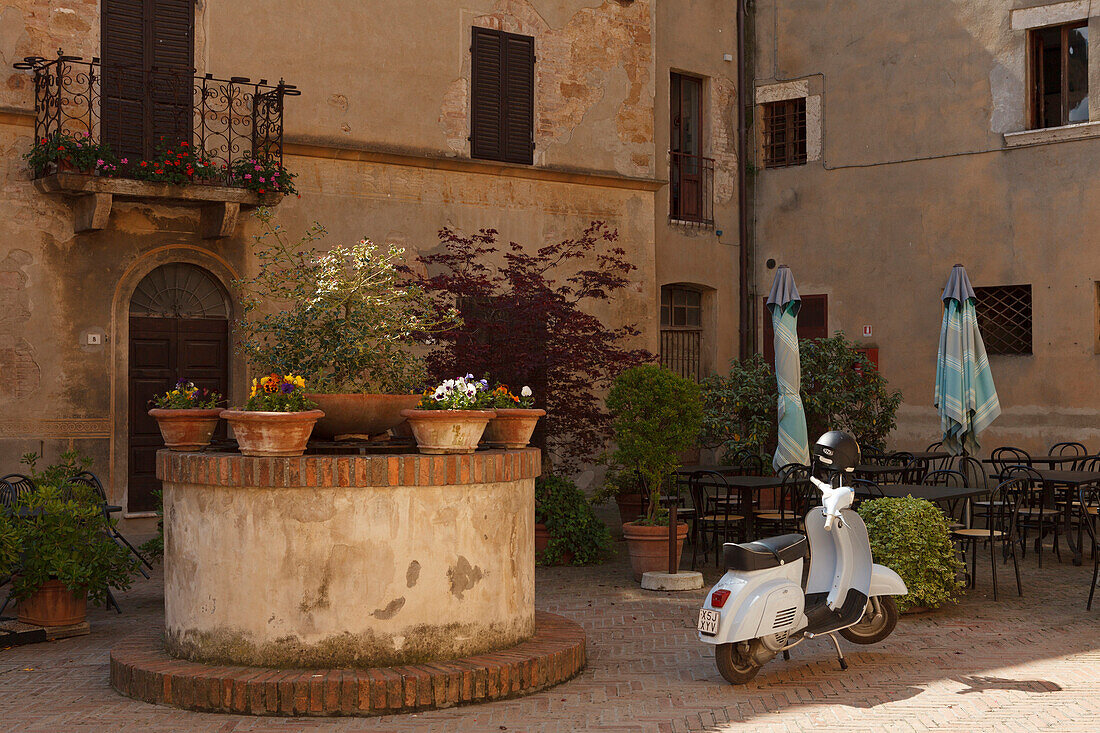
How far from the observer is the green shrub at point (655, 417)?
9.23m

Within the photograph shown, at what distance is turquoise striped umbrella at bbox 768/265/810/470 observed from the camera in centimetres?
1086

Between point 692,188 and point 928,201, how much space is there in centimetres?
331

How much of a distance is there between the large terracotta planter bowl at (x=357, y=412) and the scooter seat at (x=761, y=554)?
195 cm

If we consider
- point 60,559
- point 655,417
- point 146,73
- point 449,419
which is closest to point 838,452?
point 449,419

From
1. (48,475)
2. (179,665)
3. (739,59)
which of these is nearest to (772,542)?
(179,665)

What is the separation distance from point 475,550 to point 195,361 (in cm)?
728

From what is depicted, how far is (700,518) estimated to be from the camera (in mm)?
10219

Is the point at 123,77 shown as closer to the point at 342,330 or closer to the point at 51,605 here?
the point at 51,605

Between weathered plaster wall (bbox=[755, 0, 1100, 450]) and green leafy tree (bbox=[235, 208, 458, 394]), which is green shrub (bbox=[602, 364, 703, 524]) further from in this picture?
weathered plaster wall (bbox=[755, 0, 1100, 450])

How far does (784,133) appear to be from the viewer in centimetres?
1722

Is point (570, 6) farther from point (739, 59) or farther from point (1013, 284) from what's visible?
point (1013, 284)

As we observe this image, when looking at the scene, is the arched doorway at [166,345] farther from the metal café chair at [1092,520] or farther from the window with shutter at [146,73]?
the metal café chair at [1092,520]

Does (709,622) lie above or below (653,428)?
below

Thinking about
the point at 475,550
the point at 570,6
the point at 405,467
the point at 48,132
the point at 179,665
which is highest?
the point at 570,6
